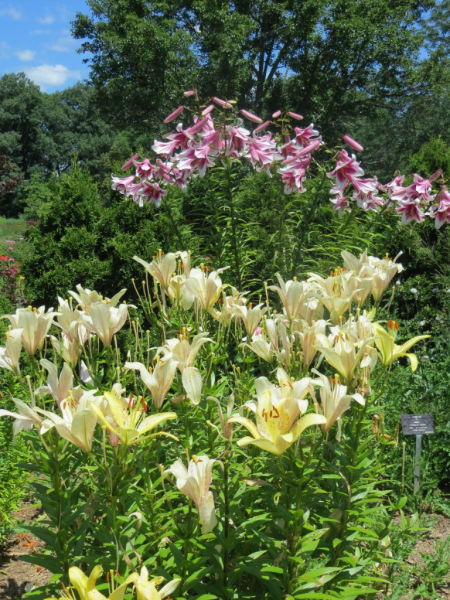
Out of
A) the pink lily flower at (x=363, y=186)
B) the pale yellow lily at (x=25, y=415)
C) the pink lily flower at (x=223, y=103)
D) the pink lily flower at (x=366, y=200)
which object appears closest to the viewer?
the pale yellow lily at (x=25, y=415)

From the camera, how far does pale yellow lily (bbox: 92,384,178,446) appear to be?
113cm

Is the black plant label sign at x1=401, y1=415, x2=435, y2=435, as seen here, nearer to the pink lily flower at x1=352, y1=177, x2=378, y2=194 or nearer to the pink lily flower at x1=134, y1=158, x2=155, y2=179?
the pink lily flower at x1=352, y1=177, x2=378, y2=194

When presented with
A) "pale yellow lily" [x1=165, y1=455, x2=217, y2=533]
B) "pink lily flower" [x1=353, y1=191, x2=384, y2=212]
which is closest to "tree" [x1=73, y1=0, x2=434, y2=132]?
"pink lily flower" [x1=353, y1=191, x2=384, y2=212]

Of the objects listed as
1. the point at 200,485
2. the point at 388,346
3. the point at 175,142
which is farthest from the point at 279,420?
the point at 175,142

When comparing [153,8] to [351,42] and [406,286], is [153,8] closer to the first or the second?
[351,42]

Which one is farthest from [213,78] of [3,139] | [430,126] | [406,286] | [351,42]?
[3,139]

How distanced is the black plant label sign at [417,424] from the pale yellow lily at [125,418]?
1.71 m

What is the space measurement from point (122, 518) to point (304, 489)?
522mm

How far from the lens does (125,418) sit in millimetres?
1232

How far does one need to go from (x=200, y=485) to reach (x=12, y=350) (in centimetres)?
75

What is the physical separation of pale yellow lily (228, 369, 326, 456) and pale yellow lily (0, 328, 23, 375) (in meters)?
0.73

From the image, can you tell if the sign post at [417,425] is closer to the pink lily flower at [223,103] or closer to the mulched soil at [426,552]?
the mulched soil at [426,552]

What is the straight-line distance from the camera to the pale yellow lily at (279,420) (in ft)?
3.73

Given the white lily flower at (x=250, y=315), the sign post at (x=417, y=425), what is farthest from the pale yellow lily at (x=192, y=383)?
the sign post at (x=417, y=425)
